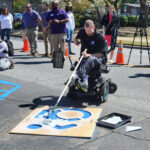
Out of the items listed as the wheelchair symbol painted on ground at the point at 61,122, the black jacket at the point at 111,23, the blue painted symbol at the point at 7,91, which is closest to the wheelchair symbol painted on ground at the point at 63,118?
the wheelchair symbol painted on ground at the point at 61,122

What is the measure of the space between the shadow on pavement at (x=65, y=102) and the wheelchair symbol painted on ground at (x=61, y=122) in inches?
12.0

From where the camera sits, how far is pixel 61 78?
349 inches

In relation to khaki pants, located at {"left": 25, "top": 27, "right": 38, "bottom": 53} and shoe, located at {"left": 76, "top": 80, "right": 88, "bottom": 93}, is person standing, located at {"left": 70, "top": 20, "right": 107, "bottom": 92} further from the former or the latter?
khaki pants, located at {"left": 25, "top": 27, "right": 38, "bottom": 53}

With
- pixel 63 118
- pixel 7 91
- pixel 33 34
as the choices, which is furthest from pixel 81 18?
pixel 63 118

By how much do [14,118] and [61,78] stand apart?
340 cm

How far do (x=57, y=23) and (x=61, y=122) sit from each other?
245 inches

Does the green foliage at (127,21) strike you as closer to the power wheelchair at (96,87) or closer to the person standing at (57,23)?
the person standing at (57,23)

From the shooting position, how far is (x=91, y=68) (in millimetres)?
6445

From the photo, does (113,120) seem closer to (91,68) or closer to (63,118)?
(63,118)

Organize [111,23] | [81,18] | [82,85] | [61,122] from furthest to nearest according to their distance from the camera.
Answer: [81,18] → [111,23] → [82,85] → [61,122]

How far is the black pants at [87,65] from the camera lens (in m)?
6.24

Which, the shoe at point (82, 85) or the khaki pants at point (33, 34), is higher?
the khaki pants at point (33, 34)

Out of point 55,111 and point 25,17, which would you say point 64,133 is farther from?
point 25,17

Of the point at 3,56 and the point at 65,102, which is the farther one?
the point at 3,56
